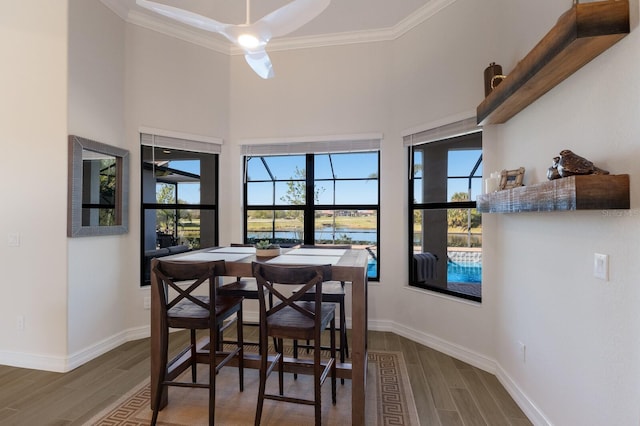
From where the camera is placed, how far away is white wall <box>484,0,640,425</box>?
1337mm

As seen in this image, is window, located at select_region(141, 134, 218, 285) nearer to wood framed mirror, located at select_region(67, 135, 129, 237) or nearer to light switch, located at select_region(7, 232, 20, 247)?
wood framed mirror, located at select_region(67, 135, 129, 237)

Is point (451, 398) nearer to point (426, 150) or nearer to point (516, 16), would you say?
point (426, 150)

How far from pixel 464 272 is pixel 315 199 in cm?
190

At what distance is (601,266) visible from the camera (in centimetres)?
148

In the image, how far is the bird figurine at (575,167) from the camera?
55.1 inches

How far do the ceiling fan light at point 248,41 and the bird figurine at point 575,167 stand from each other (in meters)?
1.88

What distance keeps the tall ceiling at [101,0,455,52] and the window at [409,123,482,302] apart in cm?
135

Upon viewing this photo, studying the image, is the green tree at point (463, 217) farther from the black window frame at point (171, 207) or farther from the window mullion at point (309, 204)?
the black window frame at point (171, 207)

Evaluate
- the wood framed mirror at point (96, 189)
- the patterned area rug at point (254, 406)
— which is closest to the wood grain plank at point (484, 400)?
the patterned area rug at point (254, 406)

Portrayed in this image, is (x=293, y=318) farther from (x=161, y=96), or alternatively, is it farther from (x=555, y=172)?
(x=161, y=96)

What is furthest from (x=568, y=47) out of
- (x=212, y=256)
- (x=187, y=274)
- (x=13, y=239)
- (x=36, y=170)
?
(x=13, y=239)

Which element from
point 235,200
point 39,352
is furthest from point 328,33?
point 39,352

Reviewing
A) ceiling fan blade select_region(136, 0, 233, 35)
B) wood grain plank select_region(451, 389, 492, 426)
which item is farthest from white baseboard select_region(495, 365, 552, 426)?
ceiling fan blade select_region(136, 0, 233, 35)

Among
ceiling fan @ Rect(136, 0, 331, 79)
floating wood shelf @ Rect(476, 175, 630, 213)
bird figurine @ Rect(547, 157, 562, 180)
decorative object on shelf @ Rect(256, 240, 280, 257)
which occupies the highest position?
ceiling fan @ Rect(136, 0, 331, 79)
